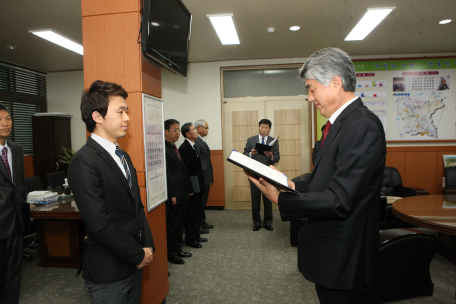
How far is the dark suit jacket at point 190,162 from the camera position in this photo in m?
3.62

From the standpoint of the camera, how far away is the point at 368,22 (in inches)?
153

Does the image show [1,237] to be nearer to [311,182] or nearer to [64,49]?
[311,182]

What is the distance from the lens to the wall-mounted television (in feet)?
6.06

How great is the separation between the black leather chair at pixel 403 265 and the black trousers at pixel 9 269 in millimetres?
2744

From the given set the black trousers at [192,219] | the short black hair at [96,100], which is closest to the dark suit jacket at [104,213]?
the short black hair at [96,100]

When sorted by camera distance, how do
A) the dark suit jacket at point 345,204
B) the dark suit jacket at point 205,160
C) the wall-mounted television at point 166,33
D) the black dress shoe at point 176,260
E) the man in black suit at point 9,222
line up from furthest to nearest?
the dark suit jacket at point 205,160 < the black dress shoe at point 176,260 < the man in black suit at point 9,222 < the wall-mounted television at point 166,33 < the dark suit jacket at point 345,204

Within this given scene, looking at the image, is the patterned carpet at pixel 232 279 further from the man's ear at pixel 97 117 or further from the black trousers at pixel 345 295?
the man's ear at pixel 97 117

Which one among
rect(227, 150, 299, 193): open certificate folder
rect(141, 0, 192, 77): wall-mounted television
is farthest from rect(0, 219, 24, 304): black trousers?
rect(227, 150, 299, 193): open certificate folder

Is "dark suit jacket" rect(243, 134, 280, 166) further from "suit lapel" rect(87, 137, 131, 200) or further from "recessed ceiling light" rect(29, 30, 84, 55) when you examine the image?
"recessed ceiling light" rect(29, 30, 84, 55)

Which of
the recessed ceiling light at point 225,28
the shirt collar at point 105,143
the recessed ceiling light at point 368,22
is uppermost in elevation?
the recessed ceiling light at point 225,28

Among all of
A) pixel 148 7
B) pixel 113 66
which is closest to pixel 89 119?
pixel 113 66

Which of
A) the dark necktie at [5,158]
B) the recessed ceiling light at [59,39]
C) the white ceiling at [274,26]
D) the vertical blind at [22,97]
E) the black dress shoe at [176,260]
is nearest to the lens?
the dark necktie at [5,158]

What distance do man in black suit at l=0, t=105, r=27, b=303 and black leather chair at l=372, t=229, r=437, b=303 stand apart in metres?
2.75

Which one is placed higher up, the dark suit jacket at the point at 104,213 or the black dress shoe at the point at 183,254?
the dark suit jacket at the point at 104,213
